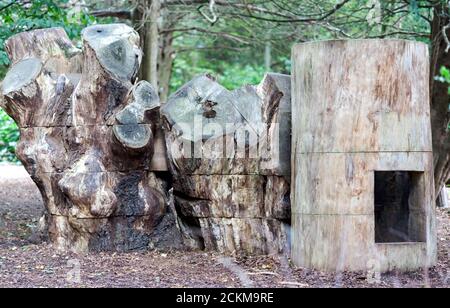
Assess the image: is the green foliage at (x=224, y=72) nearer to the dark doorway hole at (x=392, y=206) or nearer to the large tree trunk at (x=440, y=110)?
the large tree trunk at (x=440, y=110)

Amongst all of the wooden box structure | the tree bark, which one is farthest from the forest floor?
the tree bark

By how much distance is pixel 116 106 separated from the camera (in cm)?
723

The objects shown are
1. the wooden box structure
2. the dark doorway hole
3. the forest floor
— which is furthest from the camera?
the dark doorway hole

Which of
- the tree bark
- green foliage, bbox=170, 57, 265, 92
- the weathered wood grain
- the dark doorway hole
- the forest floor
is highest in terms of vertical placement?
green foliage, bbox=170, 57, 265, 92

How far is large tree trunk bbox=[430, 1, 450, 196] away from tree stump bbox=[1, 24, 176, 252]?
14.3 ft

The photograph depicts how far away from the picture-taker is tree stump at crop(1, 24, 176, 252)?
7027mm

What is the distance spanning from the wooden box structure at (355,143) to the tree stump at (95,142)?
Result: 1565 mm

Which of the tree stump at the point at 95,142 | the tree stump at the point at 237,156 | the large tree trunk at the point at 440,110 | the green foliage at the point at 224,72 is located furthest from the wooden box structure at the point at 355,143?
the green foliage at the point at 224,72

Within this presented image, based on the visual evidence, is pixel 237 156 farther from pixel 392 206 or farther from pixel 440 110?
pixel 440 110

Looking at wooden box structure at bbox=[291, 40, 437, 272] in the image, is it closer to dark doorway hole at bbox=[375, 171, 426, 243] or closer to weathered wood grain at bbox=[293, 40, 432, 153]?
weathered wood grain at bbox=[293, 40, 432, 153]

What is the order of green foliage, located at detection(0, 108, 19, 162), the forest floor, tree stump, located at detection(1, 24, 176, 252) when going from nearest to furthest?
the forest floor < tree stump, located at detection(1, 24, 176, 252) < green foliage, located at detection(0, 108, 19, 162)

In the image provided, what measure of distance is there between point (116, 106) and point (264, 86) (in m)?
1.42
